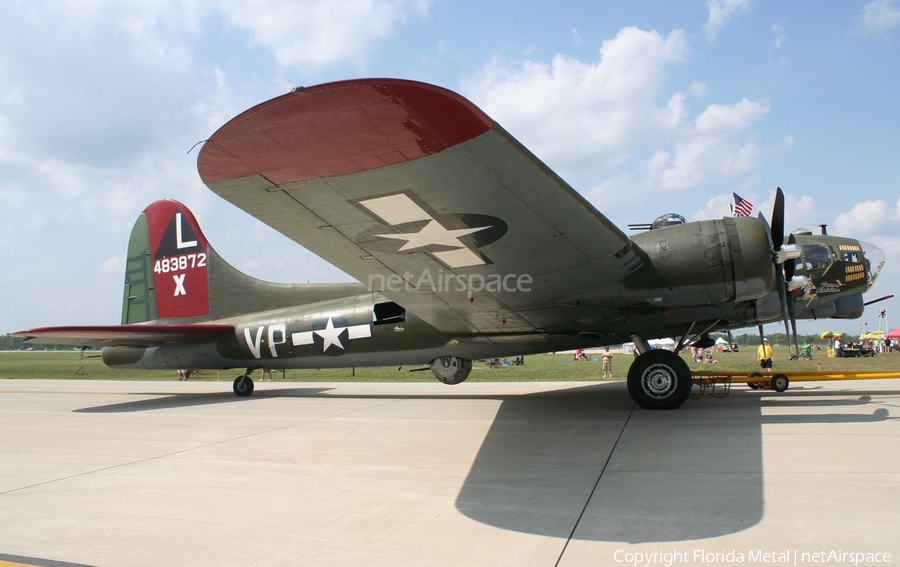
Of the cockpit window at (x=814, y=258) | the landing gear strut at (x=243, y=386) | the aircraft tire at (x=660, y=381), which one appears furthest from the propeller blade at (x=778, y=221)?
the landing gear strut at (x=243, y=386)

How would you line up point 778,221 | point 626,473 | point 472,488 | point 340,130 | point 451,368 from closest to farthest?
point 340,130, point 472,488, point 626,473, point 778,221, point 451,368

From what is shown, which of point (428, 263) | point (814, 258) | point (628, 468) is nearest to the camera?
point (628, 468)

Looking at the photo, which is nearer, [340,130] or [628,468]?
[340,130]

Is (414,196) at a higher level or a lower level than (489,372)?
higher

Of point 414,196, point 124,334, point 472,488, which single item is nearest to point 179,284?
point 124,334

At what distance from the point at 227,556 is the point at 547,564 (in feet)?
6.17

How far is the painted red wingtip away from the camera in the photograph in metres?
3.69

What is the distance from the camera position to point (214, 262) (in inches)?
540

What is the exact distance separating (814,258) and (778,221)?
5.72 ft

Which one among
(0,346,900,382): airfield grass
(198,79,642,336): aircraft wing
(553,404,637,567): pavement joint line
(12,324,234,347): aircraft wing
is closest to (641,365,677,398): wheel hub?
(553,404,637,567): pavement joint line

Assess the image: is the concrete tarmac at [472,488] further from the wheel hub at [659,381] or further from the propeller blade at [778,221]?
the propeller blade at [778,221]

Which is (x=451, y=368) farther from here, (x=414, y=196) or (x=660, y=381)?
(x=414, y=196)

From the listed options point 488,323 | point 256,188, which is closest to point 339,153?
point 256,188

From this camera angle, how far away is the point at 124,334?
11.9 metres
